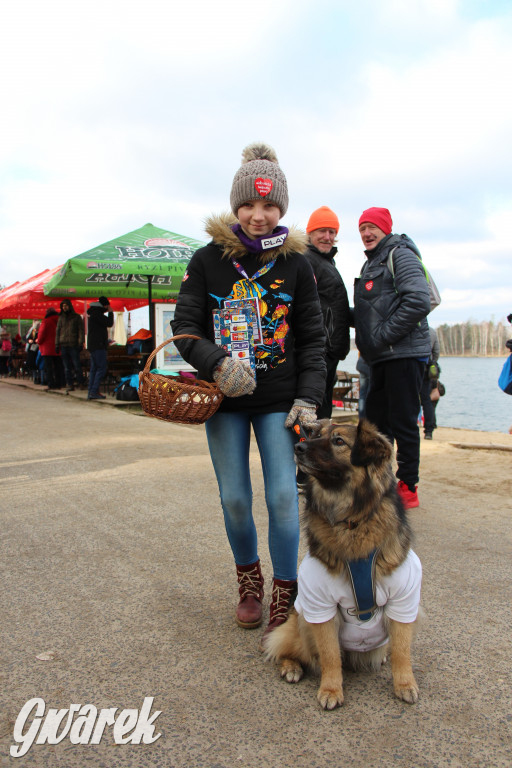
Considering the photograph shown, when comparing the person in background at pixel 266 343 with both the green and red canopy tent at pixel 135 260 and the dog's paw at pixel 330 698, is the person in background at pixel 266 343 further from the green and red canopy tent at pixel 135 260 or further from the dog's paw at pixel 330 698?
the green and red canopy tent at pixel 135 260

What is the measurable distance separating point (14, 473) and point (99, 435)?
2.48m

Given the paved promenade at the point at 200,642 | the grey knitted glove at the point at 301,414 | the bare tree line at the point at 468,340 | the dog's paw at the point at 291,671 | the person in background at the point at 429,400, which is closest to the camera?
the paved promenade at the point at 200,642

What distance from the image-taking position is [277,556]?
9.23ft

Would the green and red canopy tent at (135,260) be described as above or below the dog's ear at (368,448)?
above

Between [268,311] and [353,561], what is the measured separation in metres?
1.24

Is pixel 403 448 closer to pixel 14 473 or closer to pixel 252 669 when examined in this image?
pixel 252 669

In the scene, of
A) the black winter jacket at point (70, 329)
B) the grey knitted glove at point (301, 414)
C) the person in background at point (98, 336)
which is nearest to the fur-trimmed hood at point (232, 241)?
the grey knitted glove at point (301, 414)

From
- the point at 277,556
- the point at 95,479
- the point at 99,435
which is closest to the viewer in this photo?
the point at 277,556

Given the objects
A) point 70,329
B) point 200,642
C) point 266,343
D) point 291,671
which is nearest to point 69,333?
point 70,329

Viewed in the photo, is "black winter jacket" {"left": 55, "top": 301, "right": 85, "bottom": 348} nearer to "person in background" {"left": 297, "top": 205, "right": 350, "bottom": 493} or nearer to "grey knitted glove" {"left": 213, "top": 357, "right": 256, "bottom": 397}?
"person in background" {"left": 297, "top": 205, "right": 350, "bottom": 493}

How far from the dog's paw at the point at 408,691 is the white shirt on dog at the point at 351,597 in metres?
0.24

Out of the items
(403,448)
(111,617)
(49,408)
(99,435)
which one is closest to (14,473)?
(99,435)

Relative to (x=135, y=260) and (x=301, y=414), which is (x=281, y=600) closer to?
(x=301, y=414)

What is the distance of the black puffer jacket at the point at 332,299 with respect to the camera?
500 cm
